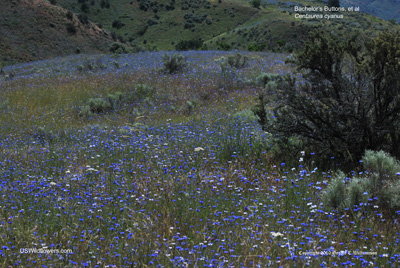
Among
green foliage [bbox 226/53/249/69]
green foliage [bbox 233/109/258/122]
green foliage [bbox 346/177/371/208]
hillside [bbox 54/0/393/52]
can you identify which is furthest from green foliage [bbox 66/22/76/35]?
green foliage [bbox 346/177/371/208]

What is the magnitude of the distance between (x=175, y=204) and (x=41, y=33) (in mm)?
47441

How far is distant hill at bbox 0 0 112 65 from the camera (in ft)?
138

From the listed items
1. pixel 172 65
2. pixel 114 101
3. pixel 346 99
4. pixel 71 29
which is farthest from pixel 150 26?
pixel 346 99

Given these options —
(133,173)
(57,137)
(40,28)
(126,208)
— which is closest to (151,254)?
(126,208)

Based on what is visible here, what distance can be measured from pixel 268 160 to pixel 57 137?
17.0 ft

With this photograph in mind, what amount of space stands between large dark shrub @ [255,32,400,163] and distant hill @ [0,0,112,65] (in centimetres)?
3870

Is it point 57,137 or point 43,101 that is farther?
point 43,101

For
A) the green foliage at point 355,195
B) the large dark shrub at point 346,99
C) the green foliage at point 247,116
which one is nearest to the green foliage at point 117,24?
the green foliage at point 247,116

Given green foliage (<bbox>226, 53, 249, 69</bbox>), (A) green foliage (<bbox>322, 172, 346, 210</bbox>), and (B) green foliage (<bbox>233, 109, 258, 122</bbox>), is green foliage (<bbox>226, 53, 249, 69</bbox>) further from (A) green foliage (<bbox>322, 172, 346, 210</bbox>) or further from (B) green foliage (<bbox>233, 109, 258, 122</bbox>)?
(A) green foliage (<bbox>322, 172, 346, 210</bbox>)

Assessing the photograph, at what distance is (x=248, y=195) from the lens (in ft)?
15.3

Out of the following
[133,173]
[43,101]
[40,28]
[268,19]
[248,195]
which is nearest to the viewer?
[248,195]

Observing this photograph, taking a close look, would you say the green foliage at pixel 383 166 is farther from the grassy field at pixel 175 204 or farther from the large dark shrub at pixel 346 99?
the large dark shrub at pixel 346 99

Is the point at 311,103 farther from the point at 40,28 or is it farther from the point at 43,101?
the point at 40,28

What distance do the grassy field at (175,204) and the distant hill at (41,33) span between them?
3646cm
